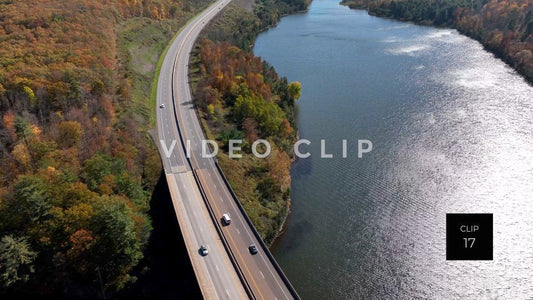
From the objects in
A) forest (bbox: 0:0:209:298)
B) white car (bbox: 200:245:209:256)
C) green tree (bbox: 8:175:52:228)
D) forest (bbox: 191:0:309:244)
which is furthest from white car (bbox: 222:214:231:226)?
green tree (bbox: 8:175:52:228)

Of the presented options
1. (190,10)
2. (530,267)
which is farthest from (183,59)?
(530,267)

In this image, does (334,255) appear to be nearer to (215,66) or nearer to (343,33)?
(215,66)

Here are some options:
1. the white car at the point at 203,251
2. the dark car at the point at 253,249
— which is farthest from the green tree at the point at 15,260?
the dark car at the point at 253,249

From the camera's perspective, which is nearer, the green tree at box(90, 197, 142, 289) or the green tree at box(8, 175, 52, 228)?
the green tree at box(8, 175, 52, 228)

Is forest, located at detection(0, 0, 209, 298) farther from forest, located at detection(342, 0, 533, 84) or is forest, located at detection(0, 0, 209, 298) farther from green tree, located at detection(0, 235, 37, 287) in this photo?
forest, located at detection(342, 0, 533, 84)

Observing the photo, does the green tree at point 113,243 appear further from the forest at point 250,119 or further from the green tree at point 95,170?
the forest at point 250,119

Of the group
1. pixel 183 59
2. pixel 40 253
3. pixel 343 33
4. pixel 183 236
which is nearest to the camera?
pixel 40 253

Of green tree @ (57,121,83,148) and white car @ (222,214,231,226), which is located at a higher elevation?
green tree @ (57,121,83,148)
